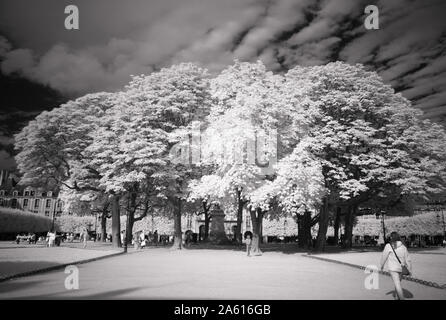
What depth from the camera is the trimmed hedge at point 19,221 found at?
5791 centimetres

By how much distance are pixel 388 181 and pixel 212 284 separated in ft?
82.6

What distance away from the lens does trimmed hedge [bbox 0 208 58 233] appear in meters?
57.9

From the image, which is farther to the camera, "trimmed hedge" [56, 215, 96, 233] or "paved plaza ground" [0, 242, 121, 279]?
"trimmed hedge" [56, 215, 96, 233]

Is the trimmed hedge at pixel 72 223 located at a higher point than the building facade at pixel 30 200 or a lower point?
lower

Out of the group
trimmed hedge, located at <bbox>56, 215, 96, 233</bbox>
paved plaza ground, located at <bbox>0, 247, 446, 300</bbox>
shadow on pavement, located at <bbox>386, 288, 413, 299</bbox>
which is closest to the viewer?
paved plaza ground, located at <bbox>0, 247, 446, 300</bbox>

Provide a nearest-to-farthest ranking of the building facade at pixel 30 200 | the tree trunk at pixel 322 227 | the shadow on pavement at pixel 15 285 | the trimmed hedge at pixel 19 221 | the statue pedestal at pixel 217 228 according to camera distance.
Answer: the shadow on pavement at pixel 15 285 → the tree trunk at pixel 322 227 → the statue pedestal at pixel 217 228 → the trimmed hedge at pixel 19 221 → the building facade at pixel 30 200

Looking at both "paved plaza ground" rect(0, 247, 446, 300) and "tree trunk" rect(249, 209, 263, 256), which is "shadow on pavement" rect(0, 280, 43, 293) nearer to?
"paved plaza ground" rect(0, 247, 446, 300)

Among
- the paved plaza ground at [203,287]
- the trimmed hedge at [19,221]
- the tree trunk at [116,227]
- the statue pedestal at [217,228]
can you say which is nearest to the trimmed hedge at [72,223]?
the trimmed hedge at [19,221]

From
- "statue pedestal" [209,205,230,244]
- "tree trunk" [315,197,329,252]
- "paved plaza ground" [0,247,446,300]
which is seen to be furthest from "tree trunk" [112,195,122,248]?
"paved plaza ground" [0,247,446,300]

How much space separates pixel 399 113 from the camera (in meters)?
34.1

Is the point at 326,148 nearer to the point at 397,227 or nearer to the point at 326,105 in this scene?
the point at 326,105

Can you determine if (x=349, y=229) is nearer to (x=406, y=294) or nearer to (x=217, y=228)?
(x=217, y=228)

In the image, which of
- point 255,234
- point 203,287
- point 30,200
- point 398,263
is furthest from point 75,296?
point 30,200

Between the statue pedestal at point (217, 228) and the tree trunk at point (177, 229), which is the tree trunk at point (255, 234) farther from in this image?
the statue pedestal at point (217, 228)
